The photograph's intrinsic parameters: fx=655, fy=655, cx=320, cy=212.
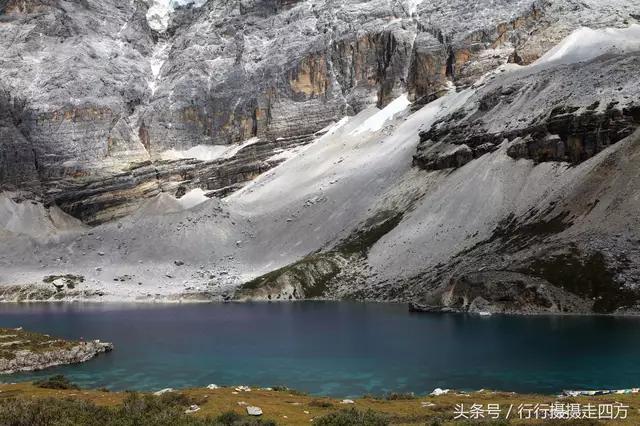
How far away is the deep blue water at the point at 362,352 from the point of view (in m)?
56.3

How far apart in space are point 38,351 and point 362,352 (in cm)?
3456

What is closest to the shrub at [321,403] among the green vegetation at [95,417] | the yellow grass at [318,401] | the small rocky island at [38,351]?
the yellow grass at [318,401]

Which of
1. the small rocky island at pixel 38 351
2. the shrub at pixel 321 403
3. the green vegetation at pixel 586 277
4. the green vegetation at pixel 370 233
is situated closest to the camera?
the shrub at pixel 321 403

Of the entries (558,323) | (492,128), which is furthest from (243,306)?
(492,128)

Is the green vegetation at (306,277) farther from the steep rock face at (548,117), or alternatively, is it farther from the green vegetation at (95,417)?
the green vegetation at (95,417)

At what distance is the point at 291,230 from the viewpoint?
19125 centimetres

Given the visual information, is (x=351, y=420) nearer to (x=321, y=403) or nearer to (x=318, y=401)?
(x=321, y=403)

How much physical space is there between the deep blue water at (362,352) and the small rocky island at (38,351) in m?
1.86

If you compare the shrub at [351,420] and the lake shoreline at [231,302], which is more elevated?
the shrub at [351,420]

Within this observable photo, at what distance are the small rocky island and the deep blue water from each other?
73.3 inches

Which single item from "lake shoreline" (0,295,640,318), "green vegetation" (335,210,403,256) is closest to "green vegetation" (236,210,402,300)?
"green vegetation" (335,210,403,256)

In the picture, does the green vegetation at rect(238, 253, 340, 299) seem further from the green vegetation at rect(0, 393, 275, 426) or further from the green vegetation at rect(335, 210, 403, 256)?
the green vegetation at rect(0, 393, 275, 426)

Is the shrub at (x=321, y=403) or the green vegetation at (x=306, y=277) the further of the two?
the green vegetation at (x=306, y=277)

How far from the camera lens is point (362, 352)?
240 ft
